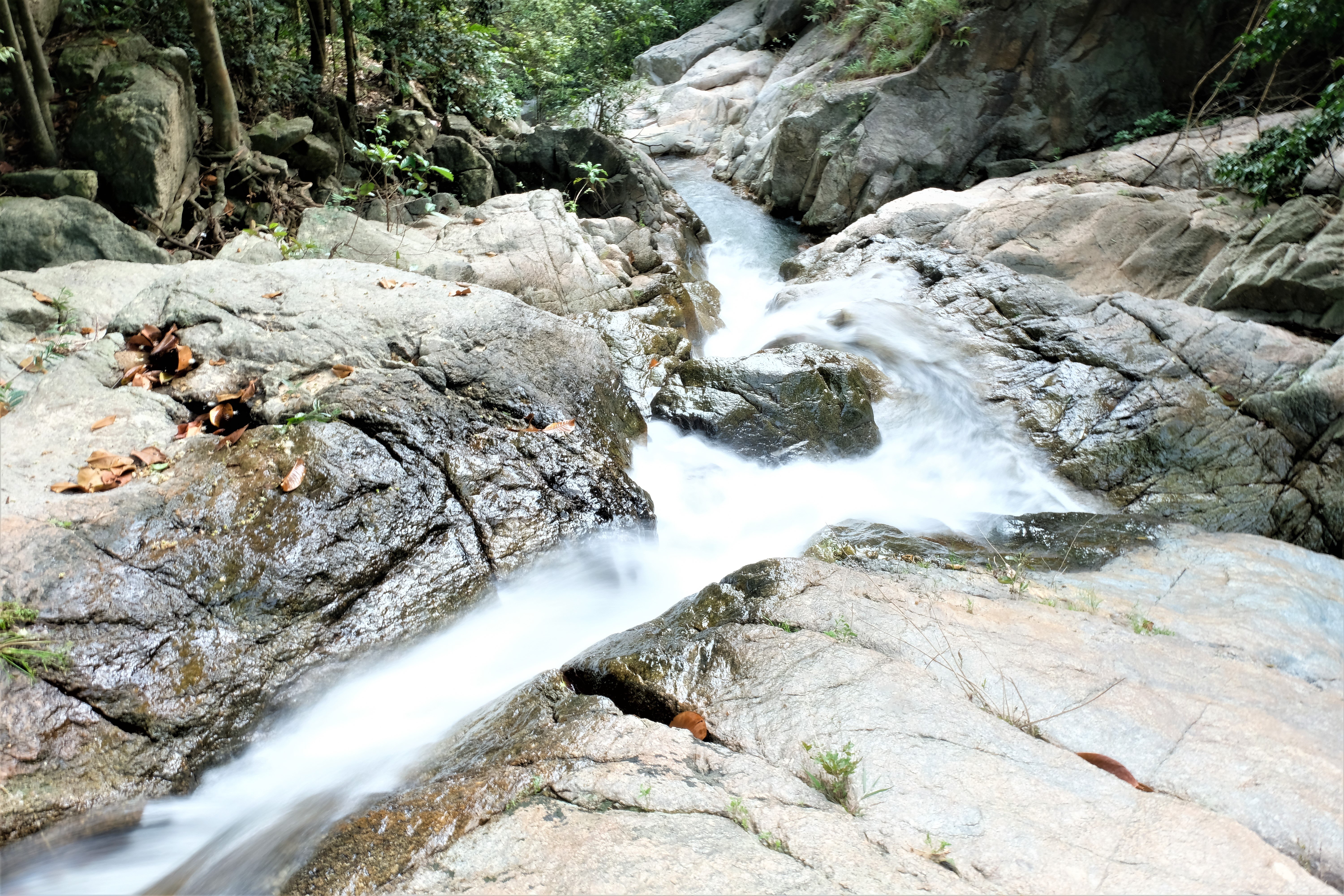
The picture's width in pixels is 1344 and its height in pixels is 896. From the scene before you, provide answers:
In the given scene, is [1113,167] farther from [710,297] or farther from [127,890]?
[127,890]

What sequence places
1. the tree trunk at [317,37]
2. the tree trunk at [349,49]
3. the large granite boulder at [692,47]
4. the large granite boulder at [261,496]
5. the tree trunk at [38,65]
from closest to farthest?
1. the large granite boulder at [261,496]
2. the tree trunk at [38,65]
3. the tree trunk at [349,49]
4. the tree trunk at [317,37]
5. the large granite boulder at [692,47]

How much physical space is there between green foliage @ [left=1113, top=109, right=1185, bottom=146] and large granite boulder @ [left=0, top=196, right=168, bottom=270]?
14.6 metres

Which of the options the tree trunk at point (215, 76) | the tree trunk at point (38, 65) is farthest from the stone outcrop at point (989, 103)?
the tree trunk at point (38, 65)

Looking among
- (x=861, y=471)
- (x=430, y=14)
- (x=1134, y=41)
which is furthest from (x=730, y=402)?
(x=1134, y=41)

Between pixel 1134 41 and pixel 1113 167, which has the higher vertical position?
pixel 1134 41

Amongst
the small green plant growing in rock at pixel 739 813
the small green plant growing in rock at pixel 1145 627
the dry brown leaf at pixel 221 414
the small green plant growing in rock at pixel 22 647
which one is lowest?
the small green plant growing in rock at pixel 1145 627

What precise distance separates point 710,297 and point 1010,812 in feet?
30.5

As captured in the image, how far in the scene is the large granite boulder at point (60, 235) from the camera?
6461 millimetres

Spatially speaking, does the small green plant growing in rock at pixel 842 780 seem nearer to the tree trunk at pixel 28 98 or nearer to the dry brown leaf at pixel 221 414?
the dry brown leaf at pixel 221 414

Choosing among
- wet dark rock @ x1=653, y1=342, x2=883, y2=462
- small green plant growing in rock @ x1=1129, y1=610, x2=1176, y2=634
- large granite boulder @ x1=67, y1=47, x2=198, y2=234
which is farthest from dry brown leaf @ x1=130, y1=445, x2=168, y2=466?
small green plant growing in rock @ x1=1129, y1=610, x2=1176, y2=634

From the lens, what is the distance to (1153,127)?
12859mm

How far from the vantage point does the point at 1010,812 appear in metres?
2.47

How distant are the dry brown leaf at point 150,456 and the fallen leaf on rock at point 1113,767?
481cm

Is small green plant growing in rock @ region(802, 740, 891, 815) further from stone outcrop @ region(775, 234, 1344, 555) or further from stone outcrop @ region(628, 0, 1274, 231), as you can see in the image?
stone outcrop @ region(628, 0, 1274, 231)
